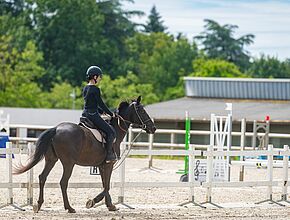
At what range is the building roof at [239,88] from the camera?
1766 inches

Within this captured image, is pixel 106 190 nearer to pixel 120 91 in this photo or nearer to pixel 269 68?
pixel 120 91

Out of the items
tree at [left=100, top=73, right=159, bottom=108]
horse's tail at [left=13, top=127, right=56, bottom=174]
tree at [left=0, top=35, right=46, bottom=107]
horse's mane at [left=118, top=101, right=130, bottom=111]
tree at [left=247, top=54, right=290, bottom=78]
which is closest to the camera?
horse's tail at [left=13, top=127, right=56, bottom=174]

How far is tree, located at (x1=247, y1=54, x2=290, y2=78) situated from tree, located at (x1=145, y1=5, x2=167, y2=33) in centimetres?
2132

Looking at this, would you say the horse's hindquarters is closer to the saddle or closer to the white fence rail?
the saddle

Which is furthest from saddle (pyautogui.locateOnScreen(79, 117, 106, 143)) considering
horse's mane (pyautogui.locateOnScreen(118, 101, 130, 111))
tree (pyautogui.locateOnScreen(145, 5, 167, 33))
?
tree (pyautogui.locateOnScreen(145, 5, 167, 33))

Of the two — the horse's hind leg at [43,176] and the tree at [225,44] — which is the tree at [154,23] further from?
the horse's hind leg at [43,176]

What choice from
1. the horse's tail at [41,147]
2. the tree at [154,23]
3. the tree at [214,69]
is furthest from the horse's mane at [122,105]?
the tree at [154,23]

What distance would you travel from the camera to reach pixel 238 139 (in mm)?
38406

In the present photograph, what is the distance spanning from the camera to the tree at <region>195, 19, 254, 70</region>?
9600 centimetres

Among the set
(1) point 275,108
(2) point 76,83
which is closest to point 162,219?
(1) point 275,108

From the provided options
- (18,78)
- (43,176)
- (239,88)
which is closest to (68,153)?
(43,176)

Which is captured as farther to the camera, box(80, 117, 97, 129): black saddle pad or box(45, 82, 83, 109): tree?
box(45, 82, 83, 109): tree

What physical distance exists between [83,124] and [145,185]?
70.0 inches

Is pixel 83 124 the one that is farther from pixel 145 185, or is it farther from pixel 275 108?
pixel 275 108
